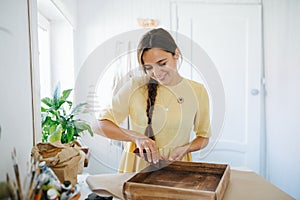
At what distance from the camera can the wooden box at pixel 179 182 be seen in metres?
0.67

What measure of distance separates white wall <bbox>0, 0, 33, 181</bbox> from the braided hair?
1.23 ft

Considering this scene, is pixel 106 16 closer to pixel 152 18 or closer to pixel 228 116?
pixel 152 18

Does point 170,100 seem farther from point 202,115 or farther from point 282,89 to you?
point 282,89

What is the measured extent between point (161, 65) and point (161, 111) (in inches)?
7.1

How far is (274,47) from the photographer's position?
2.32m

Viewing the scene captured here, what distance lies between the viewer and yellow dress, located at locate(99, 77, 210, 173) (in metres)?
1.03

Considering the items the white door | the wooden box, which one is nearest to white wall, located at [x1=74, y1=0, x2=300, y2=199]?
the white door

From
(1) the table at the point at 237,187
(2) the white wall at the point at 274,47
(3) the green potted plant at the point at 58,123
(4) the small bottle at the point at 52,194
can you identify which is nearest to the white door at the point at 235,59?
(2) the white wall at the point at 274,47

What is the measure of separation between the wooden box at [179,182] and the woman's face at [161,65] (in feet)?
1.02

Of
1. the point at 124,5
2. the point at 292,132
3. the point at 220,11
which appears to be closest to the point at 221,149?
the point at 292,132

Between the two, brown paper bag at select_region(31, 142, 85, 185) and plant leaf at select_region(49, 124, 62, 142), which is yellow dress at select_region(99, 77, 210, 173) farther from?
plant leaf at select_region(49, 124, 62, 142)

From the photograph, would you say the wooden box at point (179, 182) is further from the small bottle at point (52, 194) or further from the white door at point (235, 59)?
the white door at point (235, 59)

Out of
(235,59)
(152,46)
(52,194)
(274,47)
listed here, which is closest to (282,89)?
(274,47)

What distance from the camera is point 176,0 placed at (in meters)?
2.28
